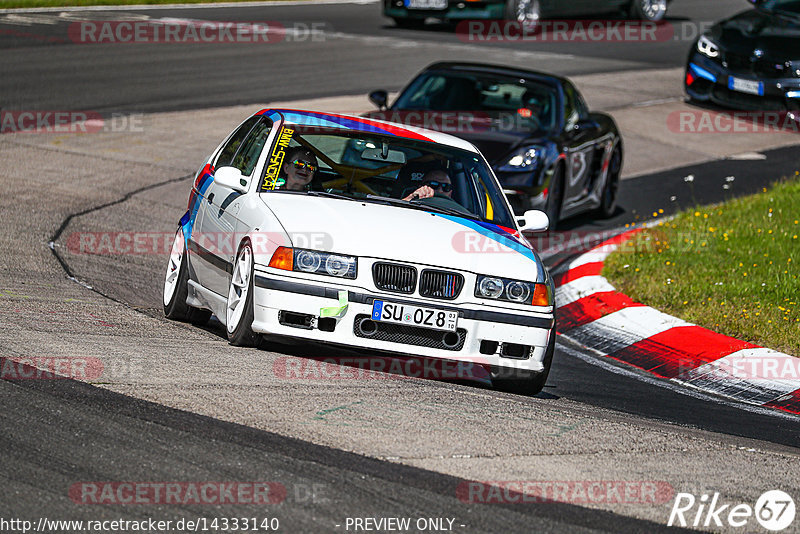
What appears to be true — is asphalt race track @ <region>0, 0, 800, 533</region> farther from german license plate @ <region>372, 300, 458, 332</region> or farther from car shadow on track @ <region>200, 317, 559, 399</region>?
german license plate @ <region>372, 300, 458, 332</region>

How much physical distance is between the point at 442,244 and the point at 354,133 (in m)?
1.39

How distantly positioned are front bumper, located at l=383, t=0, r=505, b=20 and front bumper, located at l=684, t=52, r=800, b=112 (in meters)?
7.12

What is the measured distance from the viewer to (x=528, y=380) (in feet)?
23.0

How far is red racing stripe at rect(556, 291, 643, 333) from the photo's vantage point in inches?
377

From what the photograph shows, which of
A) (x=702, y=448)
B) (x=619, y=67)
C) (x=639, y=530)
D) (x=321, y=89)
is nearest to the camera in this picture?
(x=639, y=530)

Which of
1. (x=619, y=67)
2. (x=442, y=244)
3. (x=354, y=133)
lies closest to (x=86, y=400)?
(x=442, y=244)

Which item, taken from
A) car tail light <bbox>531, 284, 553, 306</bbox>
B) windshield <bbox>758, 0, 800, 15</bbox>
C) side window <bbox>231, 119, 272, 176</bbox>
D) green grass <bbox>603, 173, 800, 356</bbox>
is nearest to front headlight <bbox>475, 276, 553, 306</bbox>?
car tail light <bbox>531, 284, 553, 306</bbox>

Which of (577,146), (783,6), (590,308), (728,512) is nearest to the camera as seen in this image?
(728,512)

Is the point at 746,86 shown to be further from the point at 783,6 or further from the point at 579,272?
the point at 579,272

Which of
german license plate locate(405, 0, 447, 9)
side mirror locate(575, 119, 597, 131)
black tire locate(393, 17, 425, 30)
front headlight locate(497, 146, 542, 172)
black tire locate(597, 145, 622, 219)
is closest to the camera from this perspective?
front headlight locate(497, 146, 542, 172)

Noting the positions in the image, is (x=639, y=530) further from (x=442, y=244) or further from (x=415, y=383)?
(x=442, y=244)

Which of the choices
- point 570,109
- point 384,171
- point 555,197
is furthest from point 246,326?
point 570,109

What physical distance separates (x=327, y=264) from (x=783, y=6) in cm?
1537

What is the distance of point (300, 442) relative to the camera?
502cm
